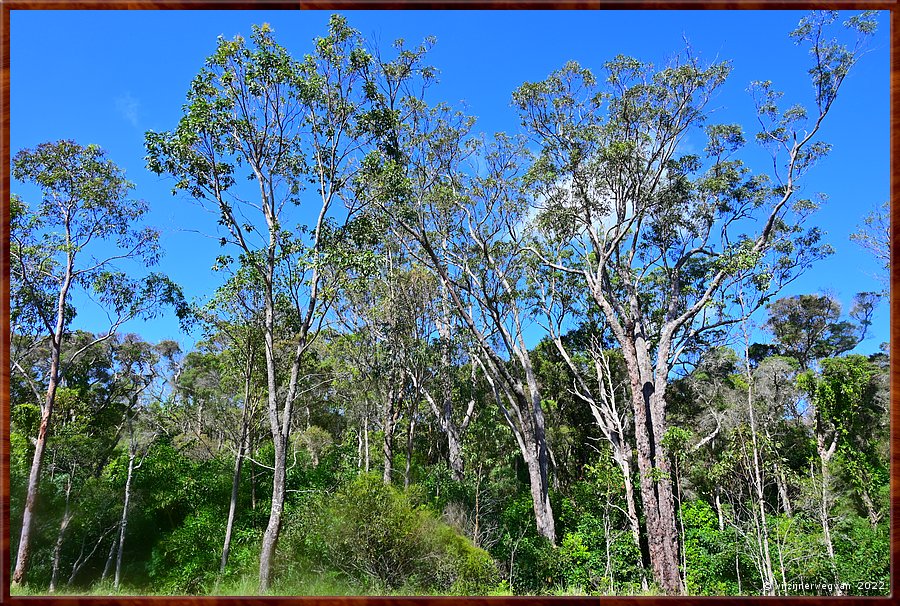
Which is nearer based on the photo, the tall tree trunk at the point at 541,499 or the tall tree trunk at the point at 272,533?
the tall tree trunk at the point at 272,533

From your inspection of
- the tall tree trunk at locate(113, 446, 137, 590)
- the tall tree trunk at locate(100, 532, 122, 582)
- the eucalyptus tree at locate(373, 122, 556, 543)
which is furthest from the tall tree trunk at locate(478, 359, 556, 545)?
the tall tree trunk at locate(100, 532, 122, 582)

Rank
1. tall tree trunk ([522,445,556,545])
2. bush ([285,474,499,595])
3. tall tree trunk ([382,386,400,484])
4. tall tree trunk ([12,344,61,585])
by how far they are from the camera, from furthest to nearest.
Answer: tall tree trunk ([522,445,556,545]) < tall tree trunk ([382,386,400,484]) < tall tree trunk ([12,344,61,585]) < bush ([285,474,499,595])

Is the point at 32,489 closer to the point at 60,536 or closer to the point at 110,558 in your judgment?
the point at 60,536

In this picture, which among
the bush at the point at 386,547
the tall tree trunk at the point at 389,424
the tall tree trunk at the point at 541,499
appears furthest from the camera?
the tall tree trunk at the point at 541,499

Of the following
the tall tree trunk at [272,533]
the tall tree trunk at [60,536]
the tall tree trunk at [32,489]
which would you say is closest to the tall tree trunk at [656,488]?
the tall tree trunk at [272,533]

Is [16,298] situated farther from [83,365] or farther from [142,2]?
[142,2]

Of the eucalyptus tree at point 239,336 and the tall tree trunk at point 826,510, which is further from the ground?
the eucalyptus tree at point 239,336

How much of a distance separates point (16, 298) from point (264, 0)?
797cm

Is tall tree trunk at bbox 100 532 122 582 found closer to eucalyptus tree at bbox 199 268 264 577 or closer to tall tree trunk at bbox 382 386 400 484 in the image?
eucalyptus tree at bbox 199 268 264 577

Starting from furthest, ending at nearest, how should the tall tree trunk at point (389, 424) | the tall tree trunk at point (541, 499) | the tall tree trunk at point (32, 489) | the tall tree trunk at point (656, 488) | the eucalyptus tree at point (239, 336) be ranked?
the tall tree trunk at point (541, 499) → the tall tree trunk at point (389, 424) → the tall tree trunk at point (656, 488) → the eucalyptus tree at point (239, 336) → the tall tree trunk at point (32, 489)

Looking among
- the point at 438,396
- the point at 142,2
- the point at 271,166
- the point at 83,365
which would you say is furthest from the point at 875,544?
the point at 83,365

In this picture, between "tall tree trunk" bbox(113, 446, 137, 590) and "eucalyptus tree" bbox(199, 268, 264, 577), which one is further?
"tall tree trunk" bbox(113, 446, 137, 590)

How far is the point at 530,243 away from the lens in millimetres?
12078

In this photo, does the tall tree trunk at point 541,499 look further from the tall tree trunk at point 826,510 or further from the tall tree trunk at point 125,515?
the tall tree trunk at point 125,515
